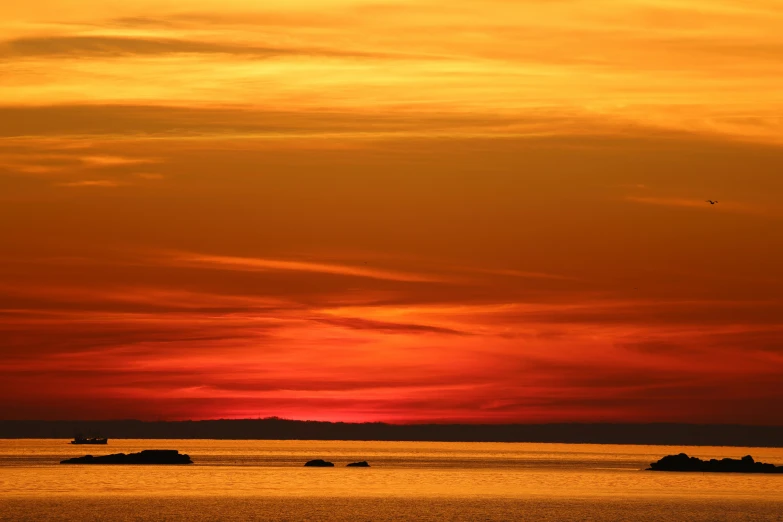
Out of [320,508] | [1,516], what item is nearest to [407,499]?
[320,508]

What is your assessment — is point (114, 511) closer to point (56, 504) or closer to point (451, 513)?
point (56, 504)

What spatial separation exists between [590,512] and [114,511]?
56.8 meters

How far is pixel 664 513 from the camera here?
16712 cm

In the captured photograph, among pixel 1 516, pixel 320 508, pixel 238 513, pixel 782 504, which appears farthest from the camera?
pixel 782 504

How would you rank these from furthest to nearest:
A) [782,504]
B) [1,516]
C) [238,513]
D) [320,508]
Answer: [782,504] < [320,508] < [238,513] < [1,516]

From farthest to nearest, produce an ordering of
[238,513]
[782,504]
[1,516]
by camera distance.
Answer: [782,504] < [238,513] < [1,516]

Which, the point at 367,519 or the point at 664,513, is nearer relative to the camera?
the point at 367,519

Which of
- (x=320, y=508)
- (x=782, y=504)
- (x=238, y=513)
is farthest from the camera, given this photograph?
(x=782, y=504)

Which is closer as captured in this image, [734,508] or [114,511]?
[114,511]

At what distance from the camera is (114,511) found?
160875 mm

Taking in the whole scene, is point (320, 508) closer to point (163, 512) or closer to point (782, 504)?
point (163, 512)

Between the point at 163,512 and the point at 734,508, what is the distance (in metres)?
74.6

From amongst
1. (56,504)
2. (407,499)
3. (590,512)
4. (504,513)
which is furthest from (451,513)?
(56,504)

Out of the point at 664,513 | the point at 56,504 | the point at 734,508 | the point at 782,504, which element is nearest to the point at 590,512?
the point at 664,513
